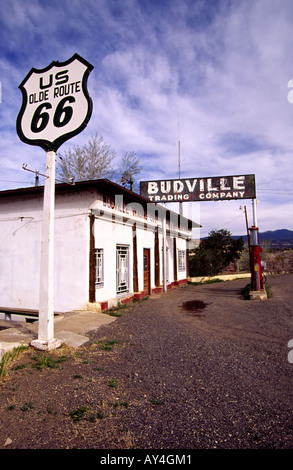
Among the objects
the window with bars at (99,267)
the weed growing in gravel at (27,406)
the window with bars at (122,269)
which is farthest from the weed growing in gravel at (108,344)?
the window with bars at (122,269)

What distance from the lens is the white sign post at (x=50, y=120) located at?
5.13 meters

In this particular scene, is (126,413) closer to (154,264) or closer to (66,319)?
(66,319)

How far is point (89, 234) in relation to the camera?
29.8ft

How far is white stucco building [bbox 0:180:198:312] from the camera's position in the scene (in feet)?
29.8

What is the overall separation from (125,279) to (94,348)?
6.38m

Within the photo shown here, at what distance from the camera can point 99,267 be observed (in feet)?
32.2

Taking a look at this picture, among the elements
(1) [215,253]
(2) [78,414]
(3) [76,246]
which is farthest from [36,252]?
(1) [215,253]

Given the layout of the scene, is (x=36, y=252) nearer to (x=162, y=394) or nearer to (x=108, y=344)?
(x=108, y=344)

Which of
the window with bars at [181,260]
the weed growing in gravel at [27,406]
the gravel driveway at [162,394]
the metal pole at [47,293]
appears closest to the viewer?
the gravel driveway at [162,394]

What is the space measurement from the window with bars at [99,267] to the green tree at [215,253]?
1456 cm

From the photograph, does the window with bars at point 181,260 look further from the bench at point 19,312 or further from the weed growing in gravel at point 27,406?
the weed growing in gravel at point 27,406

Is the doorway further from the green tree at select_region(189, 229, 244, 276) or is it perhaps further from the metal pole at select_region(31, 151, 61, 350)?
→ the green tree at select_region(189, 229, 244, 276)

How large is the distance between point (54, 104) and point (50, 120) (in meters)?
0.32
